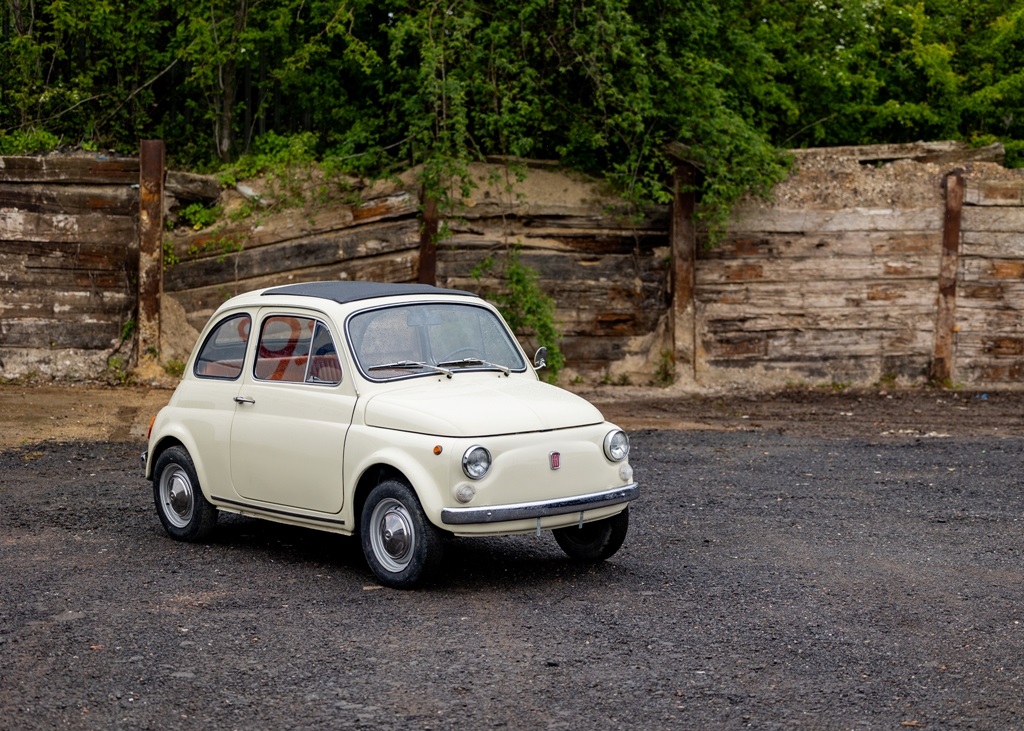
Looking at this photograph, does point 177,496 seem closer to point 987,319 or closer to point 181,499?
point 181,499

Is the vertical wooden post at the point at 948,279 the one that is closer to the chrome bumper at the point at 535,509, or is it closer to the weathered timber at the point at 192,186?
the weathered timber at the point at 192,186

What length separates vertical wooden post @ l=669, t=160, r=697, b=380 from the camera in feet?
52.1

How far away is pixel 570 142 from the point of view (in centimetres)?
1590

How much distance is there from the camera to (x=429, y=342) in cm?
745

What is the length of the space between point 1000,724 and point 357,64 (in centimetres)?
1378

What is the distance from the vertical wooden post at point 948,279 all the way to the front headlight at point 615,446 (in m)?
10.4

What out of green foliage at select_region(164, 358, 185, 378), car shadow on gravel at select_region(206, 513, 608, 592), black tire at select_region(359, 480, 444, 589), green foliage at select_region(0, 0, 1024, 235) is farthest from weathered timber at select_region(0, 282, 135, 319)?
black tire at select_region(359, 480, 444, 589)

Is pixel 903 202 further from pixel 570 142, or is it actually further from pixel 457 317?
pixel 457 317

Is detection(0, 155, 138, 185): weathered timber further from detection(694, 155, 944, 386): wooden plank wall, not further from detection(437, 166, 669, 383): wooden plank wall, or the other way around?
detection(694, 155, 944, 386): wooden plank wall

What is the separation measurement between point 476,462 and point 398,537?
2.10 ft

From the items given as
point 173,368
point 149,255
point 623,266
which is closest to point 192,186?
point 149,255

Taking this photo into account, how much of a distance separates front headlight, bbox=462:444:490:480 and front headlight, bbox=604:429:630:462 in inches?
30.4

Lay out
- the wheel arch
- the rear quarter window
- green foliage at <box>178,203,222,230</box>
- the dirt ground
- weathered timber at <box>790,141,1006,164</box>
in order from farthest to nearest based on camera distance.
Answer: weathered timber at <box>790,141,1006,164</box>, green foliage at <box>178,203,222,230</box>, the dirt ground, the rear quarter window, the wheel arch

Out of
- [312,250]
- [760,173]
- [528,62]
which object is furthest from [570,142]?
[312,250]
